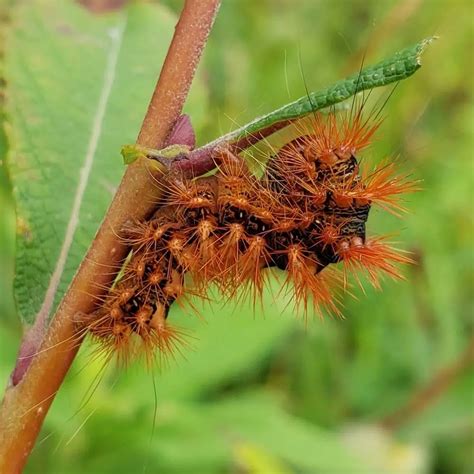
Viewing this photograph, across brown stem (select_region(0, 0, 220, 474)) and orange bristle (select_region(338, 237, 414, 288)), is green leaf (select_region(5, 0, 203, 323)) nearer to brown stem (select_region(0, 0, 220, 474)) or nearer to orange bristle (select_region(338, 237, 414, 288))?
brown stem (select_region(0, 0, 220, 474))

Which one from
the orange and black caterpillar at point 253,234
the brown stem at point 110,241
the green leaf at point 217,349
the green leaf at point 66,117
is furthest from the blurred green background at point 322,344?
the brown stem at point 110,241

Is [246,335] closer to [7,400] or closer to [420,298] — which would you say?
[420,298]

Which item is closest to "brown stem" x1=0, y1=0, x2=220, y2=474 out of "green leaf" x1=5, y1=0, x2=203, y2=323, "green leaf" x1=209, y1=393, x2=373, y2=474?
"green leaf" x1=5, y1=0, x2=203, y2=323

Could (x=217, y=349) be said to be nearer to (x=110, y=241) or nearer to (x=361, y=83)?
(x=110, y=241)

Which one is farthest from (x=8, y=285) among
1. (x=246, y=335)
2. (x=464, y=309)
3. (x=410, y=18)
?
(x=410, y=18)

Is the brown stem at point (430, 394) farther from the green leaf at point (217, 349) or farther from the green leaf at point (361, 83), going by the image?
the green leaf at point (361, 83)
